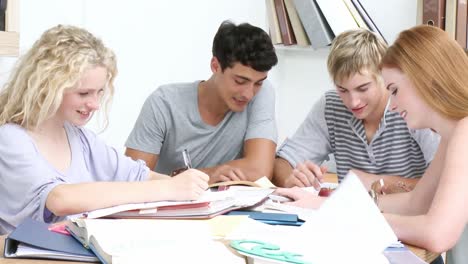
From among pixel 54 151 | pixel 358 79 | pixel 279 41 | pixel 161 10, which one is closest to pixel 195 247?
pixel 54 151

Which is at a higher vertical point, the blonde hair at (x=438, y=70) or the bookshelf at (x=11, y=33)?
the blonde hair at (x=438, y=70)

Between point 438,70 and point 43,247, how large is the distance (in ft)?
2.84

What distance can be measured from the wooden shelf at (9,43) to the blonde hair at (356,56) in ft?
2.99

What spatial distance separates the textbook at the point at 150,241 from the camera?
1031mm

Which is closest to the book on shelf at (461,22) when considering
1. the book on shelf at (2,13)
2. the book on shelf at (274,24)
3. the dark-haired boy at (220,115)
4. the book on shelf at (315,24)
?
the book on shelf at (315,24)

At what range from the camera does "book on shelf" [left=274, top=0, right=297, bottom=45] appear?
3.17 m

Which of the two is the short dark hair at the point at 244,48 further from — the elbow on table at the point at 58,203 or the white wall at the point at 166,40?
the elbow on table at the point at 58,203

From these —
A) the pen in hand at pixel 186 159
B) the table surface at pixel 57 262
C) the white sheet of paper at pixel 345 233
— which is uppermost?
the white sheet of paper at pixel 345 233

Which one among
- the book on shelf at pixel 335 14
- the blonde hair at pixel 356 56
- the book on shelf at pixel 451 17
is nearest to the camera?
the blonde hair at pixel 356 56

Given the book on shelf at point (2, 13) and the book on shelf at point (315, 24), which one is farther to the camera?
the book on shelf at point (315, 24)

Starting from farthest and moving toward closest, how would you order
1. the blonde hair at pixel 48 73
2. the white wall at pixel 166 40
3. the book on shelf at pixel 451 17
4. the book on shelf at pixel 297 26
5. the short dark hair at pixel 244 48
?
1. the book on shelf at pixel 297 26
2. the book on shelf at pixel 451 17
3. the white wall at pixel 166 40
4. the short dark hair at pixel 244 48
5. the blonde hair at pixel 48 73

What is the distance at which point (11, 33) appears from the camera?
197 centimetres

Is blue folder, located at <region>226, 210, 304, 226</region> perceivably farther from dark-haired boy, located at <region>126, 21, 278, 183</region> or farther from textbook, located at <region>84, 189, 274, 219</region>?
dark-haired boy, located at <region>126, 21, 278, 183</region>

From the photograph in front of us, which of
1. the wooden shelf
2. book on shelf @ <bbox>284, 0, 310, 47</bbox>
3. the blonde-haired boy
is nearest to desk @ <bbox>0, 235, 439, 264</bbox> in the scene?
the blonde-haired boy
